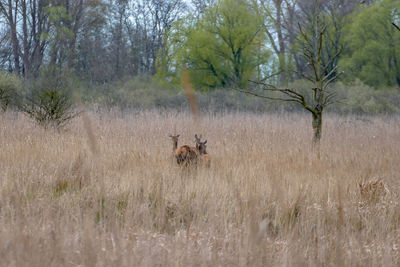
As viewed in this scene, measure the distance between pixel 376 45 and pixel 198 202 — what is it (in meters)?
25.2

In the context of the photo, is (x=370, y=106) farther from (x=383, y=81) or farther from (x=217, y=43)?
(x=217, y=43)

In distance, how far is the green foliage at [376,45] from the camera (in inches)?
1006

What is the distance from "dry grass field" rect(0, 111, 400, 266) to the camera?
8.54 ft

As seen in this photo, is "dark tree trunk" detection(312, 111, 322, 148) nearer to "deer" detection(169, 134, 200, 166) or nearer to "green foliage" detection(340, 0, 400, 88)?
"deer" detection(169, 134, 200, 166)

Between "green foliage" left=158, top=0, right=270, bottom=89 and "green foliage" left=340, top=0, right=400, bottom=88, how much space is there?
19.6ft

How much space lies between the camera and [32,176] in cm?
493

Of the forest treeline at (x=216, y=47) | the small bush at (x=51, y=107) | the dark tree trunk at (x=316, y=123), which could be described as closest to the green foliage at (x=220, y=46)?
the forest treeline at (x=216, y=47)

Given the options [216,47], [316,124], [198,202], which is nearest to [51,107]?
[316,124]

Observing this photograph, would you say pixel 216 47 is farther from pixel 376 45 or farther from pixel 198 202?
Result: pixel 198 202

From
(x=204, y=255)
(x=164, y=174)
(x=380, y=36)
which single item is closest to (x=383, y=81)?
(x=380, y=36)

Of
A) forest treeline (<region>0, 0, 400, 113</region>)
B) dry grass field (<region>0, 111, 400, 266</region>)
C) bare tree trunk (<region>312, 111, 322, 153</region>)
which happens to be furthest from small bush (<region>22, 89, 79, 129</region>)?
forest treeline (<region>0, 0, 400, 113</region>)

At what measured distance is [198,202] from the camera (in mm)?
4188

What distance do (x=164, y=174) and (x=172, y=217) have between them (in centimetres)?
119

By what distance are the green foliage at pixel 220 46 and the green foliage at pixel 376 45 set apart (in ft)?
19.6
